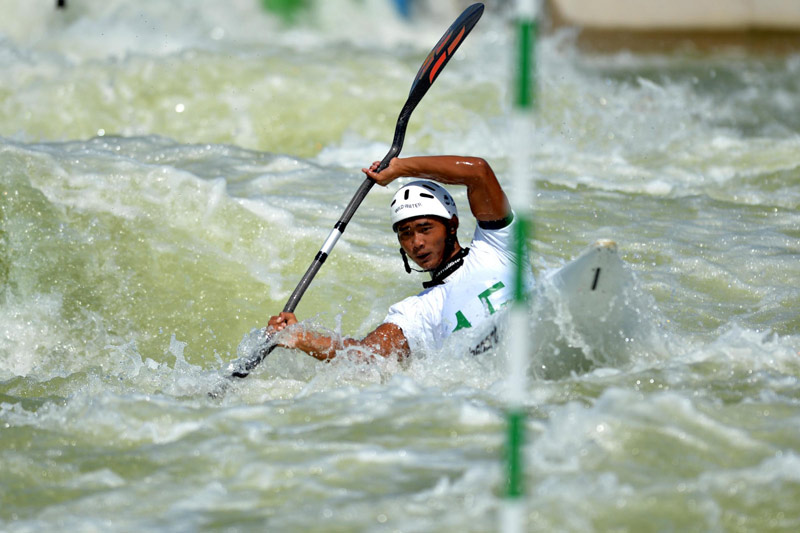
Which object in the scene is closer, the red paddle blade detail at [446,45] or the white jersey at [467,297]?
the white jersey at [467,297]

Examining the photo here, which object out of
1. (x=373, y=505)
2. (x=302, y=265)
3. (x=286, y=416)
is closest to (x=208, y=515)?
(x=373, y=505)

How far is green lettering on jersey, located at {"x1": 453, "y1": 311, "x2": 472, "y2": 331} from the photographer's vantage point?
4758 millimetres

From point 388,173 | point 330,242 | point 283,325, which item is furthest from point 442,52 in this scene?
point 283,325

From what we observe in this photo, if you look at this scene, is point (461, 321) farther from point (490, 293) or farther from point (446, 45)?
point (446, 45)

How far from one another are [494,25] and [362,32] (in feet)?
8.98

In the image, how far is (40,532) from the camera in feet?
10.7

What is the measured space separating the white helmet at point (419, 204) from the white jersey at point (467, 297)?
0.21 metres

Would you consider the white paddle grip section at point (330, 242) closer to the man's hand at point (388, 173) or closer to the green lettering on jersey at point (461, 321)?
the man's hand at point (388, 173)

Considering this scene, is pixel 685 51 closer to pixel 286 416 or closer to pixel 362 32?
pixel 362 32

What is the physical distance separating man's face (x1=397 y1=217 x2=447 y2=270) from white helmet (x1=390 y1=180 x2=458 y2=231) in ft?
0.12

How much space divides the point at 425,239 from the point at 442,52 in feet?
4.22

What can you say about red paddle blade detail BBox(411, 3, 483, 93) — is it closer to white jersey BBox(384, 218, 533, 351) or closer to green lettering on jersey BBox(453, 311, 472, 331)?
white jersey BBox(384, 218, 533, 351)

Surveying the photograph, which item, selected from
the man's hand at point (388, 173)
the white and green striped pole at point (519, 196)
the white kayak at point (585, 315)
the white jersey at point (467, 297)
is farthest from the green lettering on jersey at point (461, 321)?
the white and green striped pole at point (519, 196)

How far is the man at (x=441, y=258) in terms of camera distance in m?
4.64
